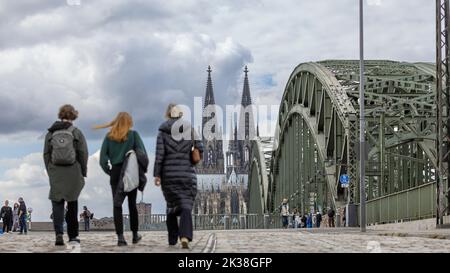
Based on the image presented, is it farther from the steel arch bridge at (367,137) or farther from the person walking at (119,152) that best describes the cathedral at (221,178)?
the person walking at (119,152)

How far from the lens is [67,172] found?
41.8 ft

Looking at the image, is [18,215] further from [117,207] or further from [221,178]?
[221,178]

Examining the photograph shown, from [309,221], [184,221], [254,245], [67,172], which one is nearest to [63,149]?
[67,172]

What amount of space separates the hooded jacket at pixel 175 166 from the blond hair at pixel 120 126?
437 mm

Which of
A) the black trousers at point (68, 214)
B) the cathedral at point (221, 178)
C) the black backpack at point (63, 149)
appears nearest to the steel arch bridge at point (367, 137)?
the black trousers at point (68, 214)

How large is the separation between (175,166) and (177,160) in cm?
8

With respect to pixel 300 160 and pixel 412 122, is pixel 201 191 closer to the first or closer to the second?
pixel 300 160

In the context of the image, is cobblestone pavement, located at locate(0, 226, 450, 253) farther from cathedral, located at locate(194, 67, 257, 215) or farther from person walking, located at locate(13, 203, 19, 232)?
cathedral, located at locate(194, 67, 257, 215)

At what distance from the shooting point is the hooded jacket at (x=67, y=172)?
41.7ft

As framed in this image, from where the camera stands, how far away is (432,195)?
3033 centimetres

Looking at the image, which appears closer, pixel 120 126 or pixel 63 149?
pixel 120 126
